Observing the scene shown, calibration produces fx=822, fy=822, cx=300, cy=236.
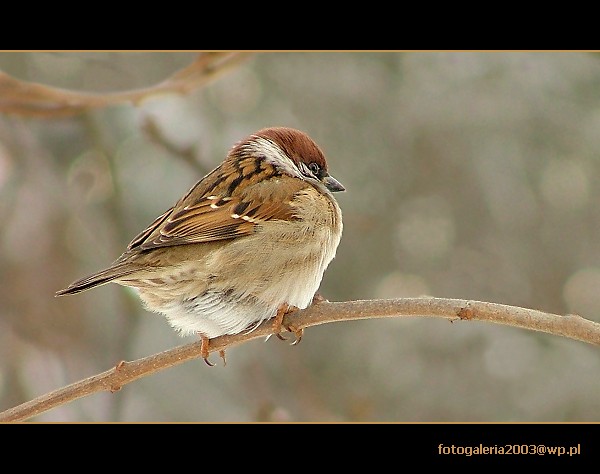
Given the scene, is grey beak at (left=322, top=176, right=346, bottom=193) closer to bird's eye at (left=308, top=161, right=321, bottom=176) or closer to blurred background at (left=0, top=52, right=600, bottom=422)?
bird's eye at (left=308, top=161, right=321, bottom=176)

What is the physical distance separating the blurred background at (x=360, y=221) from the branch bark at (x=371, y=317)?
1.80 m

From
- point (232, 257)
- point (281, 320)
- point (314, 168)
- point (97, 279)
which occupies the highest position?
point (314, 168)

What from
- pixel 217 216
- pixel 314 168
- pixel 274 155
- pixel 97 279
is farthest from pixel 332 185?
pixel 97 279

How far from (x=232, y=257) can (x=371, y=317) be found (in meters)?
1.07

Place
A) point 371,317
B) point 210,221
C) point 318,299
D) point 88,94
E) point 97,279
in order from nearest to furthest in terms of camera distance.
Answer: point 371,317
point 97,279
point 318,299
point 88,94
point 210,221

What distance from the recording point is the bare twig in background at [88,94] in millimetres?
3721

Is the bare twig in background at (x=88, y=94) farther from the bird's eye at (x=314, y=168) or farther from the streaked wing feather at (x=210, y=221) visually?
the bird's eye at (x=314, y=168)

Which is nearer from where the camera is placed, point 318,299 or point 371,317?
point 371,317

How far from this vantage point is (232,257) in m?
4.01

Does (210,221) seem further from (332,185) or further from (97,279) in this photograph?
(332,185)

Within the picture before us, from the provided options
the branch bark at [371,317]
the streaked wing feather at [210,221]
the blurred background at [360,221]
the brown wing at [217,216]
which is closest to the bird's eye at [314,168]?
the brown wing at [217,216]

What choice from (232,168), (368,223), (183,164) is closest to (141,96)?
(232,168)

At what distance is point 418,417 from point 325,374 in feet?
2.44

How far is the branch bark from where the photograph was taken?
297 centimetres
